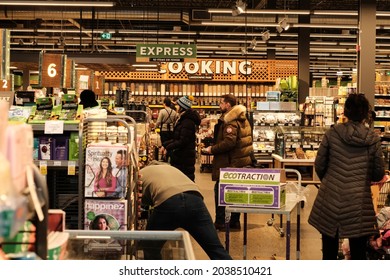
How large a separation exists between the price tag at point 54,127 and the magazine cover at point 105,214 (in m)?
0.62

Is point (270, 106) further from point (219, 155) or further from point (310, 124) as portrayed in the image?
point (219, 155)

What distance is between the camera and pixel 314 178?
9.62m

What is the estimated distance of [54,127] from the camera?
461cm

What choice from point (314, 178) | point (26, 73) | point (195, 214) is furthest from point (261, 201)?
point (26, 73)

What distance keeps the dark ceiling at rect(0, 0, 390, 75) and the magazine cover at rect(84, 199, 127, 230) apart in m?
8.19

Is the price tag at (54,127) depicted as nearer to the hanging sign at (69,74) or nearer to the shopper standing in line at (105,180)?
the shopper standing in line at (105,180)

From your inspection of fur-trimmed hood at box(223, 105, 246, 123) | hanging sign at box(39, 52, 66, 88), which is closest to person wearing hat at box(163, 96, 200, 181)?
fur-trimmed hood at box(223, 105, 246, 123)

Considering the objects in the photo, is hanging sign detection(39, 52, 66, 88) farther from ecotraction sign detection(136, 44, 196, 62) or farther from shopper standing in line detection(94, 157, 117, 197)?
shopper standing in line detection(94, 157, 117, 197)

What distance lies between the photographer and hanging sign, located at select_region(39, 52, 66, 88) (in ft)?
32.6

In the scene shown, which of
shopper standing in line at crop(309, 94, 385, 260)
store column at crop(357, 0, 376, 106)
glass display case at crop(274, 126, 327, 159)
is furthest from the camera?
store column at crop(357, 0, 376, 106)

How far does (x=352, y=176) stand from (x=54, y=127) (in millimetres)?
2171

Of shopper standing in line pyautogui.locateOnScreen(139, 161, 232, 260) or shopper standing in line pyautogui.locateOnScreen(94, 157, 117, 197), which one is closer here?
shopper standing in line pyautogui.locateOnScreen(94, 157, 117, 197)

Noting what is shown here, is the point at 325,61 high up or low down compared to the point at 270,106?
up

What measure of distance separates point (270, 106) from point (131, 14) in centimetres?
708
